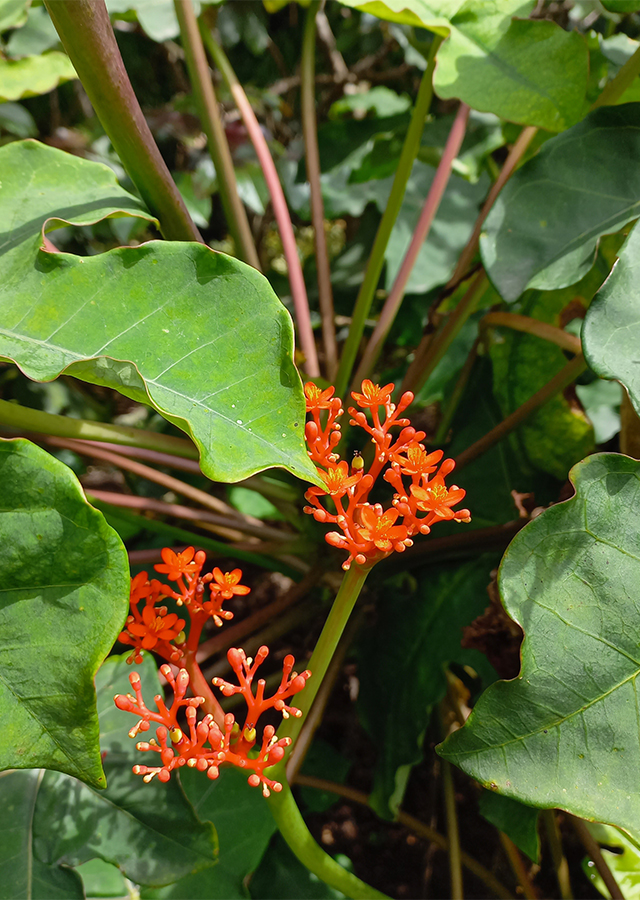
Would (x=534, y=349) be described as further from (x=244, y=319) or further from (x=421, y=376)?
(x=244, y=319)

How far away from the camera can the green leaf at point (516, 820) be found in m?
0.67

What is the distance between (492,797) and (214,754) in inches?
17.9

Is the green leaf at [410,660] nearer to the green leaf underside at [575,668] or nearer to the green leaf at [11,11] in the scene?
the green leaf underside at [575,668]

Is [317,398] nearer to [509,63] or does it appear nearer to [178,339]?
[178,339]

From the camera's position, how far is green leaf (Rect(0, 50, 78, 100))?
0.89 metres

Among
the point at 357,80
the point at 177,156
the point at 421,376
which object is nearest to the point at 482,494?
the point at 421,376

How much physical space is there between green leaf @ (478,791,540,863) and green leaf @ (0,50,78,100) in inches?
43.8

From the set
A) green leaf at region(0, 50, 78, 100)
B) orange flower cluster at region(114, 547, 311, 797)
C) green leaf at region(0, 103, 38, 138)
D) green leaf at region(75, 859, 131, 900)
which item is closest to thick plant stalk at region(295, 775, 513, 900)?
green leaf at region(75, 859, 131, 900)

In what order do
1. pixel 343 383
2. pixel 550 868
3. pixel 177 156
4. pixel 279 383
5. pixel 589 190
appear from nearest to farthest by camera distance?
pixel 279 383
pixel 589 190
pixel 343 383
pixel 550 868
pixel 177 156

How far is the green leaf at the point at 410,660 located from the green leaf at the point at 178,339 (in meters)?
0.53

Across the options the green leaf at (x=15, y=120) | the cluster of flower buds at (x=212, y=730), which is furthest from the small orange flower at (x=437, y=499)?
the green leaf at (x=15, y=120)

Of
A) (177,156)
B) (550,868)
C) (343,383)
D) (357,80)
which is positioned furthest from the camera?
(357,80)

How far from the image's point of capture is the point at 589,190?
25.5 inches

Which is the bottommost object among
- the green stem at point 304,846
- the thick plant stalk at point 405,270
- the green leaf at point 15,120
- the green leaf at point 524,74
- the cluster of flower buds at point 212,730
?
the green stem at point 304,846
